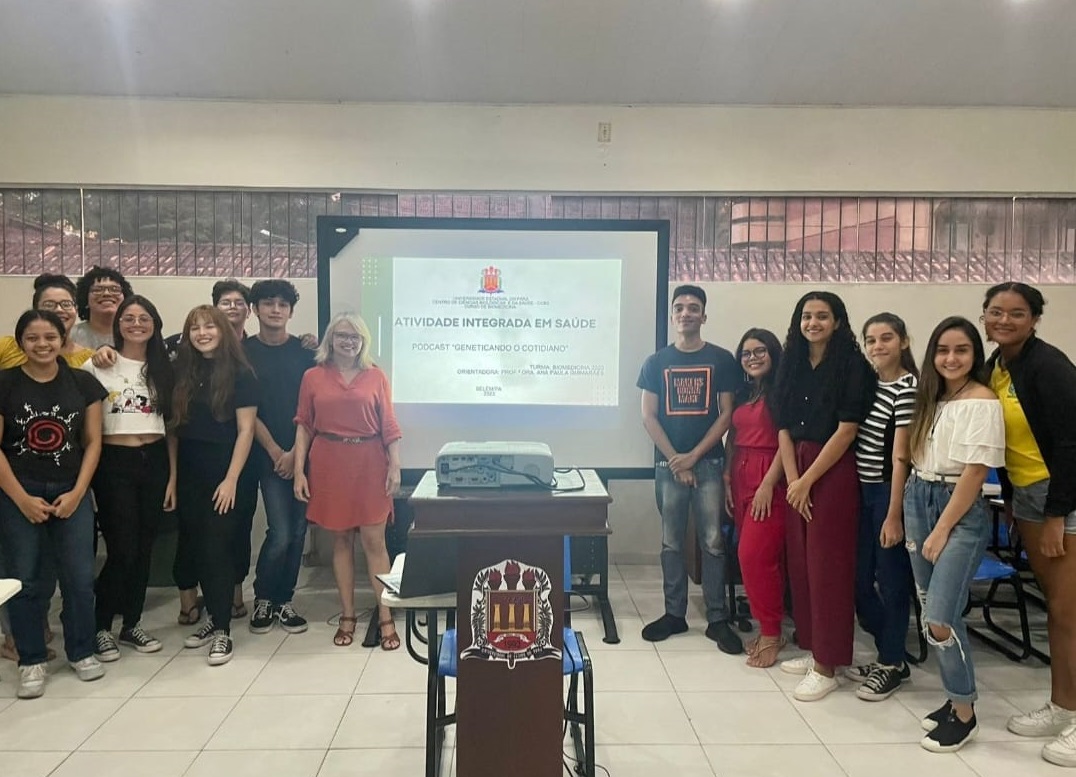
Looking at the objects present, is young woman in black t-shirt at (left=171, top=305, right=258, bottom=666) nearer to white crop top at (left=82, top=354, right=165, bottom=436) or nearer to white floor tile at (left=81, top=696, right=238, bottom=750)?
white crop top at (left=82, top=354, right=165, bottom=436)

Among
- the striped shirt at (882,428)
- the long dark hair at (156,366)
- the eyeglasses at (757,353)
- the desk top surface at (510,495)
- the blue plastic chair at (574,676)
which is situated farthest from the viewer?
the eyeglasses at (757,353)

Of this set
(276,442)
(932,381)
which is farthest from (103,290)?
(932,381)

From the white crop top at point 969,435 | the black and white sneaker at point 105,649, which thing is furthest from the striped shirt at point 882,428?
the black and white sneaker at point 105,649

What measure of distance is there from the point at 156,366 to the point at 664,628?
8.51ft

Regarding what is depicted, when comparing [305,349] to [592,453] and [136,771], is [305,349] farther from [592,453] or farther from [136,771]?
[136,771]

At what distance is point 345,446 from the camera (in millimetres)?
2924

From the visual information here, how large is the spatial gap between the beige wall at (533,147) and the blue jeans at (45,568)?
2.34m

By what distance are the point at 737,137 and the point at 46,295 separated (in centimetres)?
384

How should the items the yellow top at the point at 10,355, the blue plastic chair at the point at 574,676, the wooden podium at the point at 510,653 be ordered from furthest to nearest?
the yellow top at the point at 10,355
the blue plastic chair at the point at 574,676
the wooden podium at the point at 510,653

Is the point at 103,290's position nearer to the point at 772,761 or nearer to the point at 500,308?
the point at 500,308

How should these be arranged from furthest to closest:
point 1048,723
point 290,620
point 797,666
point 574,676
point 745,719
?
point 290,620, point 797,666, point 745,719, point 1048,723, point 574,676

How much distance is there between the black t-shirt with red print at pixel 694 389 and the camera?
9.95 feet

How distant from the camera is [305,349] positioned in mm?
3242

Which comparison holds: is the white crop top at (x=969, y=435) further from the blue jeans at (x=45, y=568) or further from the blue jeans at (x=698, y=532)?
the blue jeans at (x=45, y=568)
